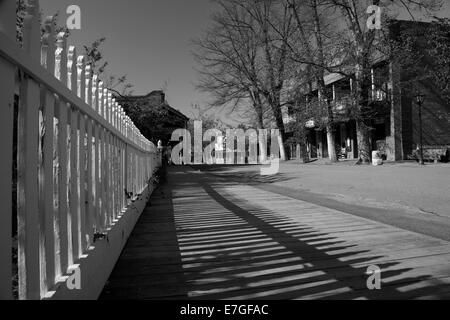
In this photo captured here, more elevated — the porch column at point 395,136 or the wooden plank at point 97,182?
the porch column at point 395,136

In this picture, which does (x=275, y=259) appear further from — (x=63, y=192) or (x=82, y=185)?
(x=63, y=192)

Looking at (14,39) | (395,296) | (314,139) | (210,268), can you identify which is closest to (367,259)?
(395,296)

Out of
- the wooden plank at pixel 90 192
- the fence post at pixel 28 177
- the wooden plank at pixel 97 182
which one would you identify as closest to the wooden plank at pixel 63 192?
the fence post at pixel 28 177

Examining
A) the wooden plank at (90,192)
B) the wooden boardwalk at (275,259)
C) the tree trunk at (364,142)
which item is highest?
the tree trunk at (364,142)

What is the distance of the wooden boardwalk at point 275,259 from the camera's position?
9.88ft

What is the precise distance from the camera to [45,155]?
2.02 metres

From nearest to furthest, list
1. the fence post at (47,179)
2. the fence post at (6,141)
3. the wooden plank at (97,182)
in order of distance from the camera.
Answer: the fence post at (6,141), the fence post at (47,179), the wooden plank at (97,182)

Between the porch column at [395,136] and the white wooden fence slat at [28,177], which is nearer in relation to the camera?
the white wooden fence slat at [28,177]

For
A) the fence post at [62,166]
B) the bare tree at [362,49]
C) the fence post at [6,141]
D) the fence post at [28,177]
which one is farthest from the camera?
the bare tree at [362,49]

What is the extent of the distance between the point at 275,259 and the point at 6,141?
283 centimetres

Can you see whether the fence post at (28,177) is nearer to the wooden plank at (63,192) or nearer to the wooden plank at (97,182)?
the wooden plank at (63,192)

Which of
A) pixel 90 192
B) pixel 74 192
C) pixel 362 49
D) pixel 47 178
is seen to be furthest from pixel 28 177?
pixel 362 49

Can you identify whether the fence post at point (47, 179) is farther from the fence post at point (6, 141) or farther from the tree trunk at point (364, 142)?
the tree trunk at point (364, 142)
